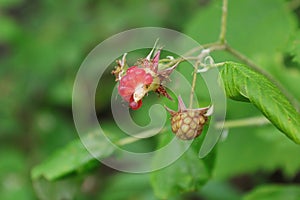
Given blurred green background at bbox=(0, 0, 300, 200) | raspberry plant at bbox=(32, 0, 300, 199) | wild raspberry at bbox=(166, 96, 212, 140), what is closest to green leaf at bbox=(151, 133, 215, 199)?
raspberry plant at bbox=(32, 0, 300, 199)

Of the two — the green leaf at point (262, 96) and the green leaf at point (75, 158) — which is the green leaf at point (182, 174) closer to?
the green leaf at point (75, 158)

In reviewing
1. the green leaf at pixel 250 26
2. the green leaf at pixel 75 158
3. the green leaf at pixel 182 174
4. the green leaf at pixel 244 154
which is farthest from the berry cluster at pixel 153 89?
the green leaf at pixel 244 154

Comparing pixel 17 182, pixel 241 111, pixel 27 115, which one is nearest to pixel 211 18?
pixel 241 111

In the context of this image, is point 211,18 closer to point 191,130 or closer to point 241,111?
point 241,111

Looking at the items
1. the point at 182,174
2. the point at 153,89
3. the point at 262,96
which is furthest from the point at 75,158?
the point at 262,96

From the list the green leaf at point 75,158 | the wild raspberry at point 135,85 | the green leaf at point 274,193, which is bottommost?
the green leaf at point 274,193

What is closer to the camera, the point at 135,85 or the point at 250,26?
the point at 135,85

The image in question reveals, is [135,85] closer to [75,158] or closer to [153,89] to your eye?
[153,89]
